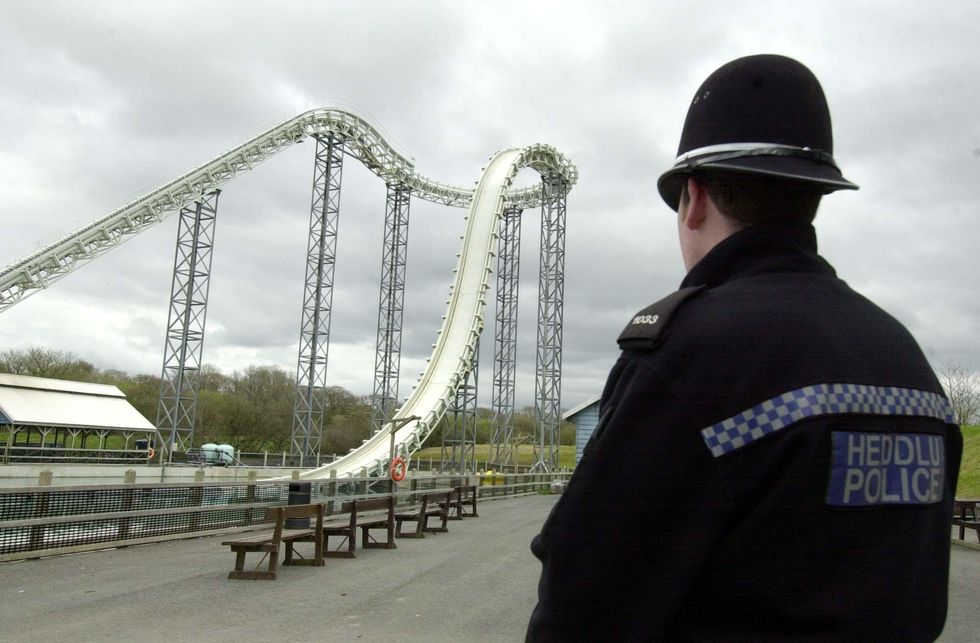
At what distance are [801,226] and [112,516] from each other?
41.8 feet

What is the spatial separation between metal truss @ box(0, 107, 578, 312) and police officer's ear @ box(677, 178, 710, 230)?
33528 millimetres

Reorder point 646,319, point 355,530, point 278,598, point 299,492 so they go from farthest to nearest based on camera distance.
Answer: point 299,492 → point 355,530 → point 278,598 → point 646,319

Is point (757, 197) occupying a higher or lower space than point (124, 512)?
higher

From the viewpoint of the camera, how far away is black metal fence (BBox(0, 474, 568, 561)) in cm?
1084

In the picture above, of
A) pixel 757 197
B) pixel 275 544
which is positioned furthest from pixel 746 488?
pixel 275 544

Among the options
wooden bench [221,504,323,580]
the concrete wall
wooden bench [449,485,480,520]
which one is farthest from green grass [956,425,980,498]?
wooden bench [221,504,323,580]

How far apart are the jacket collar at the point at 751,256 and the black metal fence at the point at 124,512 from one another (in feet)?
37.0

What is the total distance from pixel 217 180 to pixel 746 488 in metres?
35.7

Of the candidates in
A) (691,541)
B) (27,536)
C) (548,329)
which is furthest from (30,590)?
(548,329)

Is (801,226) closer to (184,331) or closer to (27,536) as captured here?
(27,536)

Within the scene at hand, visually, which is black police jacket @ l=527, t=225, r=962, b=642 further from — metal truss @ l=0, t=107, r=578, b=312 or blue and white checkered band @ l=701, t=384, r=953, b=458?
metal truss @ l=0, t=107, r=578, b=312

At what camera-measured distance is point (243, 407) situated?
61.1m

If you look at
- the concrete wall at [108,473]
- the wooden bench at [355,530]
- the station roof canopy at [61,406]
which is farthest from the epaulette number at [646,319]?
the station roof canopy at [61,406]

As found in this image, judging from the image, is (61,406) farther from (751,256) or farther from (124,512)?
(751,256)
